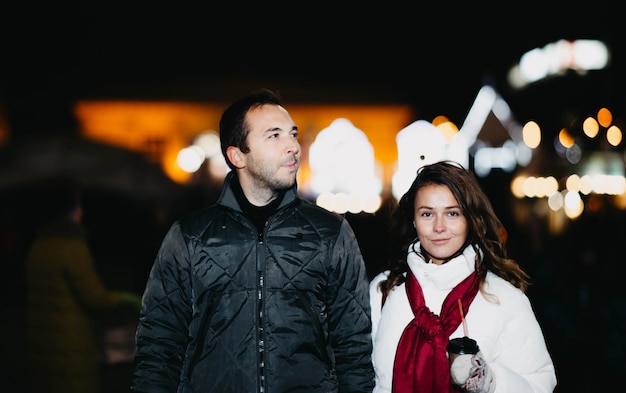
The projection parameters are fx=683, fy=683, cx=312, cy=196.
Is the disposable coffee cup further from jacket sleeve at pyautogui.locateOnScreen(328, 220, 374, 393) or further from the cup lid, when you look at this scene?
jacket sleeve at pyautogui.locateOnScreen(328, 220, 374, 393)

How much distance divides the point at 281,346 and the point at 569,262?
7.63 meters

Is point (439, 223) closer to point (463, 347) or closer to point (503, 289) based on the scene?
point (503, 289)

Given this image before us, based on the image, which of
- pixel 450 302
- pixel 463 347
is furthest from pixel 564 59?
pixel 463 347

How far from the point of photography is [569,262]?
9750 mm

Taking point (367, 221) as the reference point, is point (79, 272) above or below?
below

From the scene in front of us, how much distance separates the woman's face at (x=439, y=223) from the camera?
338 centimetres

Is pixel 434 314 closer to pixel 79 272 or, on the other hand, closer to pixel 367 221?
pixel 79 272

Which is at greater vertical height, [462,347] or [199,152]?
[199,152]

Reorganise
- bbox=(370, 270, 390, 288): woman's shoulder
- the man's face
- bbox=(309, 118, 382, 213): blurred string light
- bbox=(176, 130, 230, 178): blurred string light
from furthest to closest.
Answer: bbox=(176, 130, 230, 178): blurred string light, bbox=(309, 118, 382, 213): blurred string light, bbox=(370, 270, 390, 288): woman's shoulder, the man's face

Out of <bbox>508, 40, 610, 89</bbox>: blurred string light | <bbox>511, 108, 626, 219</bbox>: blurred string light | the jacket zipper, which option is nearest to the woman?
the jacket zipper

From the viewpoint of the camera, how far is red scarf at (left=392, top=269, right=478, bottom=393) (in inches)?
127

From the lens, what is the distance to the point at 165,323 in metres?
3.19

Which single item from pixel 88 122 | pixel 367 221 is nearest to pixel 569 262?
pixel 367 221

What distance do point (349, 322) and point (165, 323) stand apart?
86 centimetres
